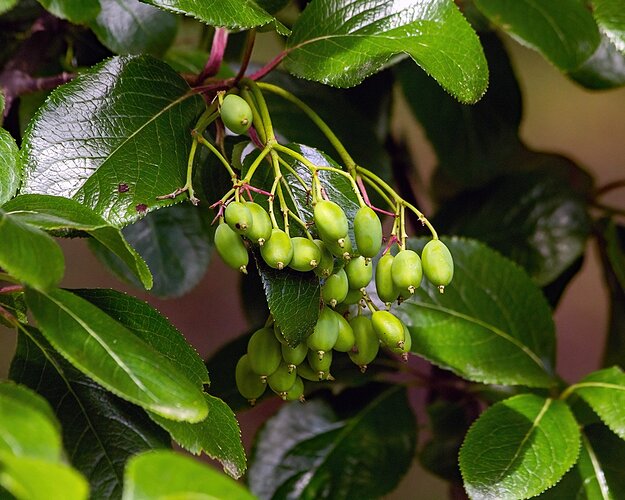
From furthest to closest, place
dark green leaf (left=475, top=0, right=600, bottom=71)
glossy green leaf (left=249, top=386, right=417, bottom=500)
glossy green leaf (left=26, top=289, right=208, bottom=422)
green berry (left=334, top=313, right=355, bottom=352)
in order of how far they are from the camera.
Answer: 1. glossy green leaf (left=249, top=386, right=417, bottom=500)
2. dark green leaf (left=475, top=0, right=600, bottom=71)
3. green berry (left=334, top=313, right=355, bottom=352)
4. glossy green leaf (left=26, top=289, right=208, bottom=422)

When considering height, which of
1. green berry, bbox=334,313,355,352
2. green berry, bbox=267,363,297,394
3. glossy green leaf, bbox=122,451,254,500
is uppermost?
glossy green leaf, bbox=122,451,254,500

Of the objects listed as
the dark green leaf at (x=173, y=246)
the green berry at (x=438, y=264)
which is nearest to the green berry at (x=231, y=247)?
the green berry at (x=438, y=264)

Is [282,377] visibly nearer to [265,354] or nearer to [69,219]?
[265,354]

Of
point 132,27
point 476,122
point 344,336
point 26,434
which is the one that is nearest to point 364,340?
point 344,336

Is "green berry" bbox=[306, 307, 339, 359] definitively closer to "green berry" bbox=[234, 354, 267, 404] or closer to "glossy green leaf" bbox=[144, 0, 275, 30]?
"green berry" bbox=[234, 354, 267, 404]

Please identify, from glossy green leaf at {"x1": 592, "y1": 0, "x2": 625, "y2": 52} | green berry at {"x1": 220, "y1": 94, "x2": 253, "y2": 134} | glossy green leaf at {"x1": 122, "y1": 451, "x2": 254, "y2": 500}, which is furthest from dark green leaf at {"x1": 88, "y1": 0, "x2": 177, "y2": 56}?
glossy green leaf at {"x1": 122, "y1": 451, "x2": 254, "y2": 500}

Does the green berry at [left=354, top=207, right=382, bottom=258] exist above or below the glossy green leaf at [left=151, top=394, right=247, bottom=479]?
above
